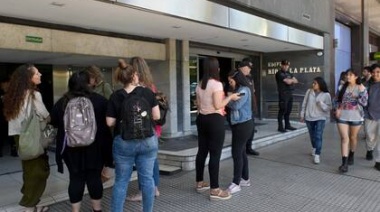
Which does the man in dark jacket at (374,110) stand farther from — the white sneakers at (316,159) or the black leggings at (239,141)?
the black leggings at (239,141)

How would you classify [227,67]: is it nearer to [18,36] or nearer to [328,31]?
[328,31]

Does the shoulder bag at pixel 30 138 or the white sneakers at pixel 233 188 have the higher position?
the shoulder bag at pixel 30 138

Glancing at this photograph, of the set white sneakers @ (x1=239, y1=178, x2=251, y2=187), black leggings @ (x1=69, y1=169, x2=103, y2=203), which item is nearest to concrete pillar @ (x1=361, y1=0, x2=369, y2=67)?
white sneakers @ (x1=239, y1=178, x2=251, y2=187)

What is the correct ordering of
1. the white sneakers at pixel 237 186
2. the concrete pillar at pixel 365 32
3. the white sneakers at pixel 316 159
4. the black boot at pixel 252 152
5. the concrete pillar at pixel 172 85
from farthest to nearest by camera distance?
the concrete pillar at pixel 365 32, the concrete pillar at pixel 172 85, the black boot at pixel 252 152, the white sneakers at pixel 316 159, the white sneakers at pixel 237 186

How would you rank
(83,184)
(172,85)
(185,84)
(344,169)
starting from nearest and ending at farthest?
1. (83,184)
2. (344,169)
3. (172,85)
4. (185,84)

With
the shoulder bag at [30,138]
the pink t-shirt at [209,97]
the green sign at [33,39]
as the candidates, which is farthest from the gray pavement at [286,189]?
the green sign at [33,39]

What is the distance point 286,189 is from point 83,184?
8.70ft

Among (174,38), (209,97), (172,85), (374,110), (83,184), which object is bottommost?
(83,184)

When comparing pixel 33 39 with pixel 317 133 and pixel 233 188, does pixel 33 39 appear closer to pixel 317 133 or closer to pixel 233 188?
pixel 233 188

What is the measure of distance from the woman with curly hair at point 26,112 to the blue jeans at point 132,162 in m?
0.96

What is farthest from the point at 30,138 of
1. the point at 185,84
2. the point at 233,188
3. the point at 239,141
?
the point at 185,84

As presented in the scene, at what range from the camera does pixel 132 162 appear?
3.54 meters

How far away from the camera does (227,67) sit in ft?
39.7

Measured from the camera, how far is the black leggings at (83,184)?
11.8ft
